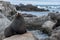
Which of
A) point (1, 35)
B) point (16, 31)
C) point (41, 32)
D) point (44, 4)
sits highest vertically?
point (16, 31)

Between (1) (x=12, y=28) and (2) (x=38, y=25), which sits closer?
(1) (x=12, y=28)

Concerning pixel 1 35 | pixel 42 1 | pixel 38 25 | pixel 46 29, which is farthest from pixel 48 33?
pixel 42 1

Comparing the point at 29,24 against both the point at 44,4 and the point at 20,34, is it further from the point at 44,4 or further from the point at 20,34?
the point at 44,4

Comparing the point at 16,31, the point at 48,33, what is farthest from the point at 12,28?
the point at 48,33

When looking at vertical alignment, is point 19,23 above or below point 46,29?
above

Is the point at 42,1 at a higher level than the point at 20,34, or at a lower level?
lower

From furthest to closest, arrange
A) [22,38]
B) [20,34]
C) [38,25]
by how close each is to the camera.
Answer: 1. [38,25]
2. [20,34]
3. [22,38]

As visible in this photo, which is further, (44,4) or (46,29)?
(44,4)

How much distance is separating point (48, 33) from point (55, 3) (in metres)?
47.7

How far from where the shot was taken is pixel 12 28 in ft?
23.2

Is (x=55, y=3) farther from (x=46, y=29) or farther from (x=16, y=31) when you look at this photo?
(x=16, y=31)

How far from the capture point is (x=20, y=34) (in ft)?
22.7

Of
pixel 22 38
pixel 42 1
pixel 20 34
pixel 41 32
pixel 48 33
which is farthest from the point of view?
pixel 42 1

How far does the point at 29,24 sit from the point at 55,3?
45209mm
